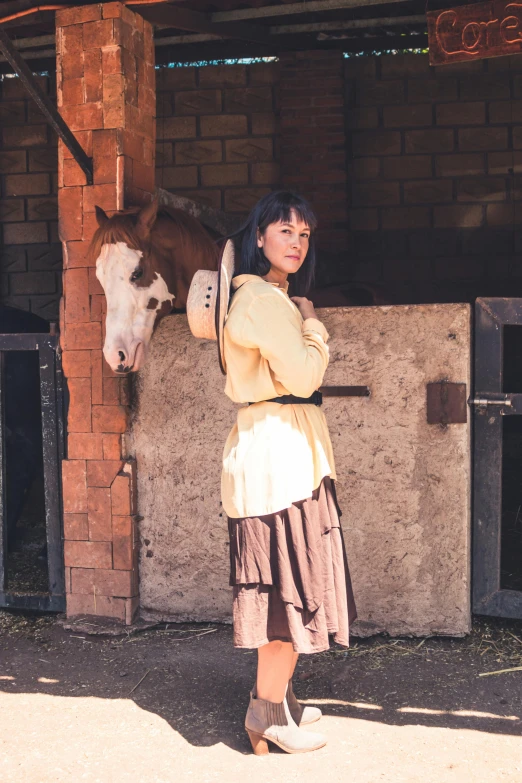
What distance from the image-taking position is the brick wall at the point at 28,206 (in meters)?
7.70

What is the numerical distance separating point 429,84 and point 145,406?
15.9 feet

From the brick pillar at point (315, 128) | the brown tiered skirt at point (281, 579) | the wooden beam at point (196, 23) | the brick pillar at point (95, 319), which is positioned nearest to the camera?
the brown tiered skirt at point (281, 579)

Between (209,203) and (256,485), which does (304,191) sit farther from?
(256,485)

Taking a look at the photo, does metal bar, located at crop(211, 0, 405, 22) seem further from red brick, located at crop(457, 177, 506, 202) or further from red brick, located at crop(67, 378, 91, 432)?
red brick, located at crop(67, 378, 91, 432)

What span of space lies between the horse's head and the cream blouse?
45.1 inches

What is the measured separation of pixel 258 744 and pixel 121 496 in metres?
1.54

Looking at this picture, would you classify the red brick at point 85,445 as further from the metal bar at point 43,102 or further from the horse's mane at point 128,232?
the metal bar at point 43,102

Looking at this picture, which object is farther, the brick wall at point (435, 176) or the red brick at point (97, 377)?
the brick wall at point (435, 176)

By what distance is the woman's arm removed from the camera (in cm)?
239

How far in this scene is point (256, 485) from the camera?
2.50m

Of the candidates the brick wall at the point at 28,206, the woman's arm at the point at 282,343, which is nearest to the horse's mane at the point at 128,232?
the woman's arm at the point at 282,343

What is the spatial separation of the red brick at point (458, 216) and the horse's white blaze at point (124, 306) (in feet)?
14.2

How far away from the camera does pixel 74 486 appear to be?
3939 millimetres

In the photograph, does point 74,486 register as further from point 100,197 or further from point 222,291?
point 222,291
